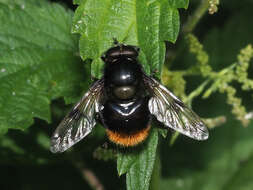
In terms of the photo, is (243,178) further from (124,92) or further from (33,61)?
(33,61)

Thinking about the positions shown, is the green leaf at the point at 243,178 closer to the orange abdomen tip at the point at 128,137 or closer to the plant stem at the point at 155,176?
the plant stem at the point at 155,176

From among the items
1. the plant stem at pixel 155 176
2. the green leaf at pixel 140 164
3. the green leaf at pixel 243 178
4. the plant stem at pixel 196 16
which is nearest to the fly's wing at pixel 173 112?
the green leaf at pixel 140 164

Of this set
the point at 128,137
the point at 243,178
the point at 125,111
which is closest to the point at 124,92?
the point at 125,111

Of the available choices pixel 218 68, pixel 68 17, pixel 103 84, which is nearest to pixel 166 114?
pixel 103 84

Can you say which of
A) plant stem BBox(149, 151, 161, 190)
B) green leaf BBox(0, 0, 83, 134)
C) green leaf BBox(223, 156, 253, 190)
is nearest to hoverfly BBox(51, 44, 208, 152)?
green leaf BBox(0, 0, 83, 134)

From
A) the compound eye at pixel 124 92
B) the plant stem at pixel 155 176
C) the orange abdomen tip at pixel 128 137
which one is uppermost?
the compound eye at pixel 124 92

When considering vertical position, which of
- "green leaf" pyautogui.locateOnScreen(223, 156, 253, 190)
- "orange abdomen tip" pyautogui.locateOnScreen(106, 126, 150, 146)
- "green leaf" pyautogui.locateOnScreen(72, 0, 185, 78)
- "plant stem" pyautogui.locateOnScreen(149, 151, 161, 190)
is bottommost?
"green leaf" pyautogui.locateOnScreen(223, 156, 253, 190)

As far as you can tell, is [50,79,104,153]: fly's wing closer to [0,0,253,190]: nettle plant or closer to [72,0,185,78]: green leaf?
[0,0,253,190]: nettle plant
